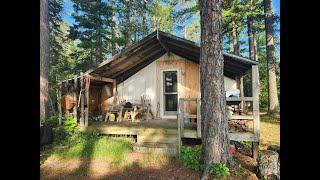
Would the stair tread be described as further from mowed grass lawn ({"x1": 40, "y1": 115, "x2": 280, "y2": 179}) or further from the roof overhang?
the roof overhang

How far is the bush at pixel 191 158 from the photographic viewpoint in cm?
564

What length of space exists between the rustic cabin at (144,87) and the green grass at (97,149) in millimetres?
770

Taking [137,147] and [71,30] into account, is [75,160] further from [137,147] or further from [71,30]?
[71,30]

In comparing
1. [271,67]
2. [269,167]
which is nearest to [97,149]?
[269,167]

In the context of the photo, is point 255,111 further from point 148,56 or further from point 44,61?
point 44,61

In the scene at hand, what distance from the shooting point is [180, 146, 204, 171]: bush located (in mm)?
5641

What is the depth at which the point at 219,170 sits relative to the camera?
16.9 feet

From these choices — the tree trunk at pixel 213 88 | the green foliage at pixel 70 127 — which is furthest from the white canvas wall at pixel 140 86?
the tree trunk at pixel 213 88

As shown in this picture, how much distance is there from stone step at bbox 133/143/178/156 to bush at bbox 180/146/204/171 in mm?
295

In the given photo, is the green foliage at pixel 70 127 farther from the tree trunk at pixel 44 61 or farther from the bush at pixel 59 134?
the tree trunk at pixel 44 61

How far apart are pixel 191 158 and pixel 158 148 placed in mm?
1122
